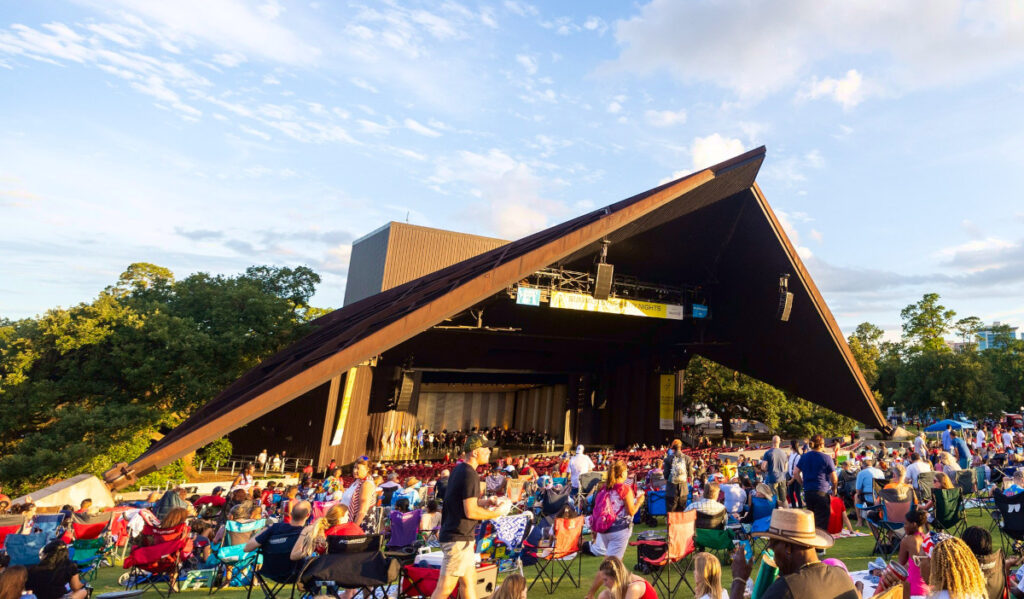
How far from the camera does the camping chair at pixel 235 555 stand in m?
4.95

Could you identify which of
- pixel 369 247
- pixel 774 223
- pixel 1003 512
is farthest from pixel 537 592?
pixel 369 247

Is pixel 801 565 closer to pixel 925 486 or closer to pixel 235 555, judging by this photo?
pixel 235 555

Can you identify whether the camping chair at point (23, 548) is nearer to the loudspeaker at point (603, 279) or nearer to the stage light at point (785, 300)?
the loudspeaker at point (603, 279)

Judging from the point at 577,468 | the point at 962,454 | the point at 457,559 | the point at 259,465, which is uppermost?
the point at 962,454

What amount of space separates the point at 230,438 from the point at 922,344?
5483 cm

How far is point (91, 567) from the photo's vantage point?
235 inches

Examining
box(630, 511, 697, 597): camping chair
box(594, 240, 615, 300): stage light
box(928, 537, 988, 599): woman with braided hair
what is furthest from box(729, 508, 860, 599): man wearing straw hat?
box(594, 240, 615, 300): stage light

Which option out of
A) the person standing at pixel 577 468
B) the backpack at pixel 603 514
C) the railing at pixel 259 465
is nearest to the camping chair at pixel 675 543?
the backpack at pixel 603 514

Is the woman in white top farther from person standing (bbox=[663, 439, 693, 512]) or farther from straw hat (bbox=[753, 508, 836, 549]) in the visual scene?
person standing (bbox=[663, 439, 693, 512])

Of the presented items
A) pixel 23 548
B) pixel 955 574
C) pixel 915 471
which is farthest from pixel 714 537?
pixel 23 548

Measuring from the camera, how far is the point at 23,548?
5.24 metres

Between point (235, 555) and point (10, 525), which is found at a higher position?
point (235, 555)

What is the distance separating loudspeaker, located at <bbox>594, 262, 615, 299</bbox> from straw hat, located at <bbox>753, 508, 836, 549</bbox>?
1220 cm

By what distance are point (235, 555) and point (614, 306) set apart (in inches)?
536
